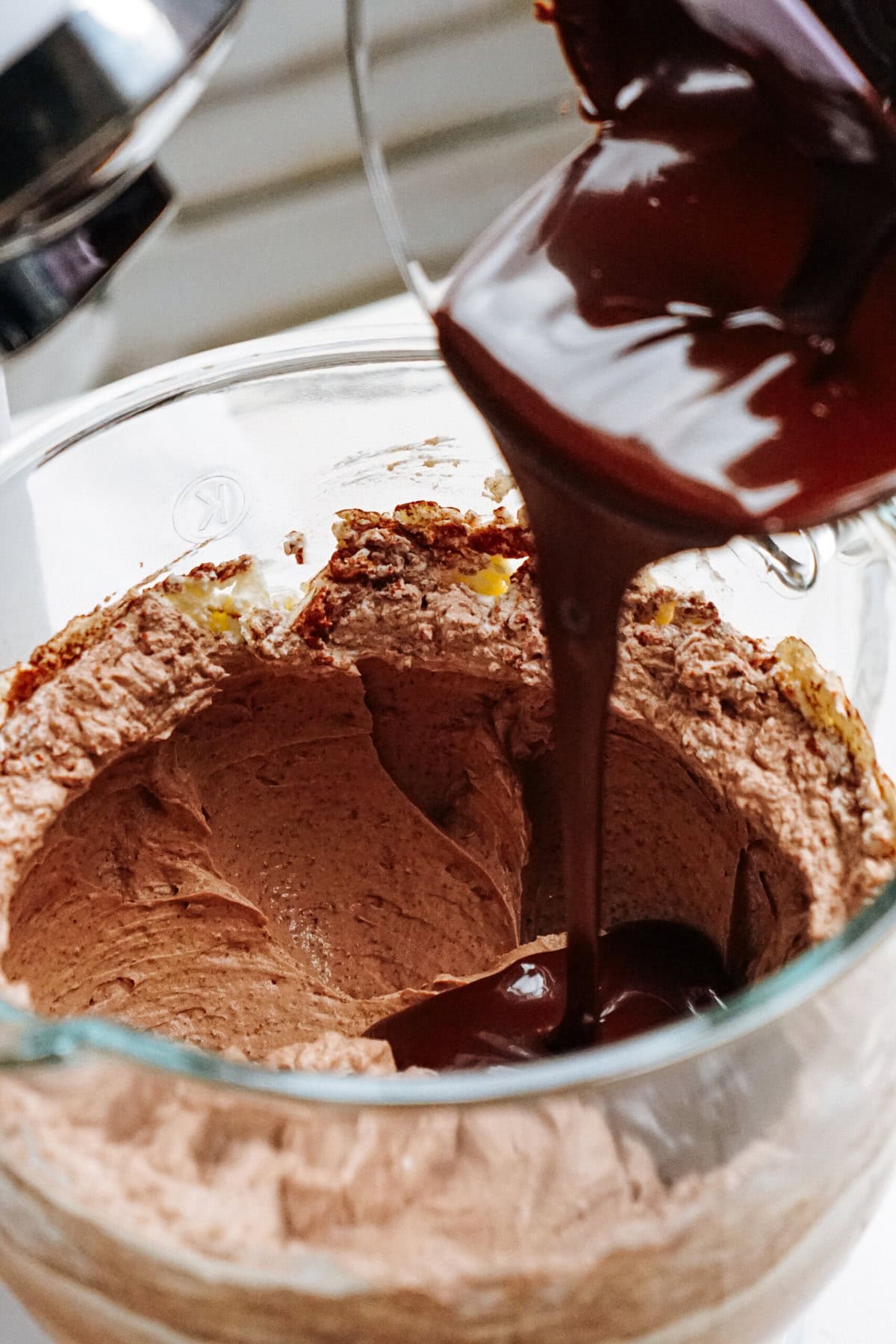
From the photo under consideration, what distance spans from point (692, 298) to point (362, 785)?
0.45 m

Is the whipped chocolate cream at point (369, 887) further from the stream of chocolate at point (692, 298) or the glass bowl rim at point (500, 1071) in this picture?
the stream of chocolate at point (692, 298)

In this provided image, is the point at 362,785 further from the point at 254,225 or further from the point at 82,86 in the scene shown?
the point at 254,225

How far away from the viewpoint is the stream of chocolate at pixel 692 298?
0.57 m

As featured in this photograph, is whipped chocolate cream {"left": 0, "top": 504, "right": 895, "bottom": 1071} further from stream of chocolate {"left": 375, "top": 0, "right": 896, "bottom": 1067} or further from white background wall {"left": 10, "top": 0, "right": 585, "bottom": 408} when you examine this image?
white background wall {"left": 10, "top": 0, "right": 585, "bottom": 408}

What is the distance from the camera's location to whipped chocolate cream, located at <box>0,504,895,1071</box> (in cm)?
83

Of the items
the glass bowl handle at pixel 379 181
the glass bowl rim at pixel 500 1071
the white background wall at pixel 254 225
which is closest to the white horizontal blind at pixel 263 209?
the white background wall at pixel 254 225

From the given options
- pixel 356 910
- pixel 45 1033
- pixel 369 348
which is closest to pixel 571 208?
pixel 369 348

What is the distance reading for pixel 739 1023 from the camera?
0.49m

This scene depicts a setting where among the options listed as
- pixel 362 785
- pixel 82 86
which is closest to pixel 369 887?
pixel 362 785

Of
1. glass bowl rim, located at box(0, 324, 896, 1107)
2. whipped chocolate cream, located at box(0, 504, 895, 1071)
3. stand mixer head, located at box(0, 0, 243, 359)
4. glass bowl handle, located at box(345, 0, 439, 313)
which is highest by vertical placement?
stand mixer head, located at box(0, 0, 243, 359)

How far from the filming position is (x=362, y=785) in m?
0.94

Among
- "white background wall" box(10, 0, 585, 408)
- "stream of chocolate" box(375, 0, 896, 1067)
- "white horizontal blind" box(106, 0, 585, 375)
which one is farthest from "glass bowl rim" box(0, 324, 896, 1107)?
"white horizontal blind" box(106, 0, 585, 375)

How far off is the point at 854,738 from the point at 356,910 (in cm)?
35

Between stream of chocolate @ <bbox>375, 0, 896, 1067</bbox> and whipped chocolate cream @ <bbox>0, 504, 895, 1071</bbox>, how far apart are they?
0.23 m
